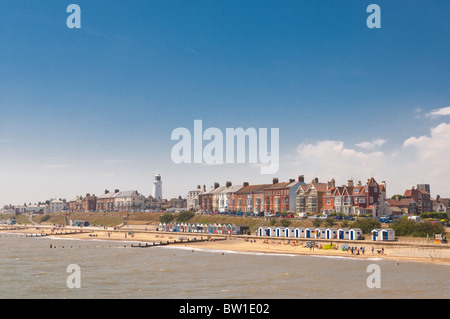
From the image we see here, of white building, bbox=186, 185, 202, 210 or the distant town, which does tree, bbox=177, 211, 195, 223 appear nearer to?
the distant town

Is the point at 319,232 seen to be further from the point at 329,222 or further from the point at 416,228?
the point at 416,228

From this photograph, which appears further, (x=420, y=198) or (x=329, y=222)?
(x=420, y=198)

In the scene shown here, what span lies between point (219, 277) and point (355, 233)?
36915 mm

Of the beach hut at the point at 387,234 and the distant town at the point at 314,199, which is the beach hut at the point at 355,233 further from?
the distant town at the point at 314,199

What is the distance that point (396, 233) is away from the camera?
75250 millimetres

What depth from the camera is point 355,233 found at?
7506cm

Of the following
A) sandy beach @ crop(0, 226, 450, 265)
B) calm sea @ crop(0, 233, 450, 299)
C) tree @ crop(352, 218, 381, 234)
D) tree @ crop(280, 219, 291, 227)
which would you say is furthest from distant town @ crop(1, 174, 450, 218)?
calm sea @ crop(0, 233, 450, 299)

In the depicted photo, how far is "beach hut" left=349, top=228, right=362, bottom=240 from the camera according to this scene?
74900 mm

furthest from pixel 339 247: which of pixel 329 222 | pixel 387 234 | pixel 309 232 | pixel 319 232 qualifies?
pixel 329 222

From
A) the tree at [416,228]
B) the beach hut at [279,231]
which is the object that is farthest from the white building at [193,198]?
the tree at [416,228]

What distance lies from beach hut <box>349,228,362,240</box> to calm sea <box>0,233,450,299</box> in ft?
50.3
